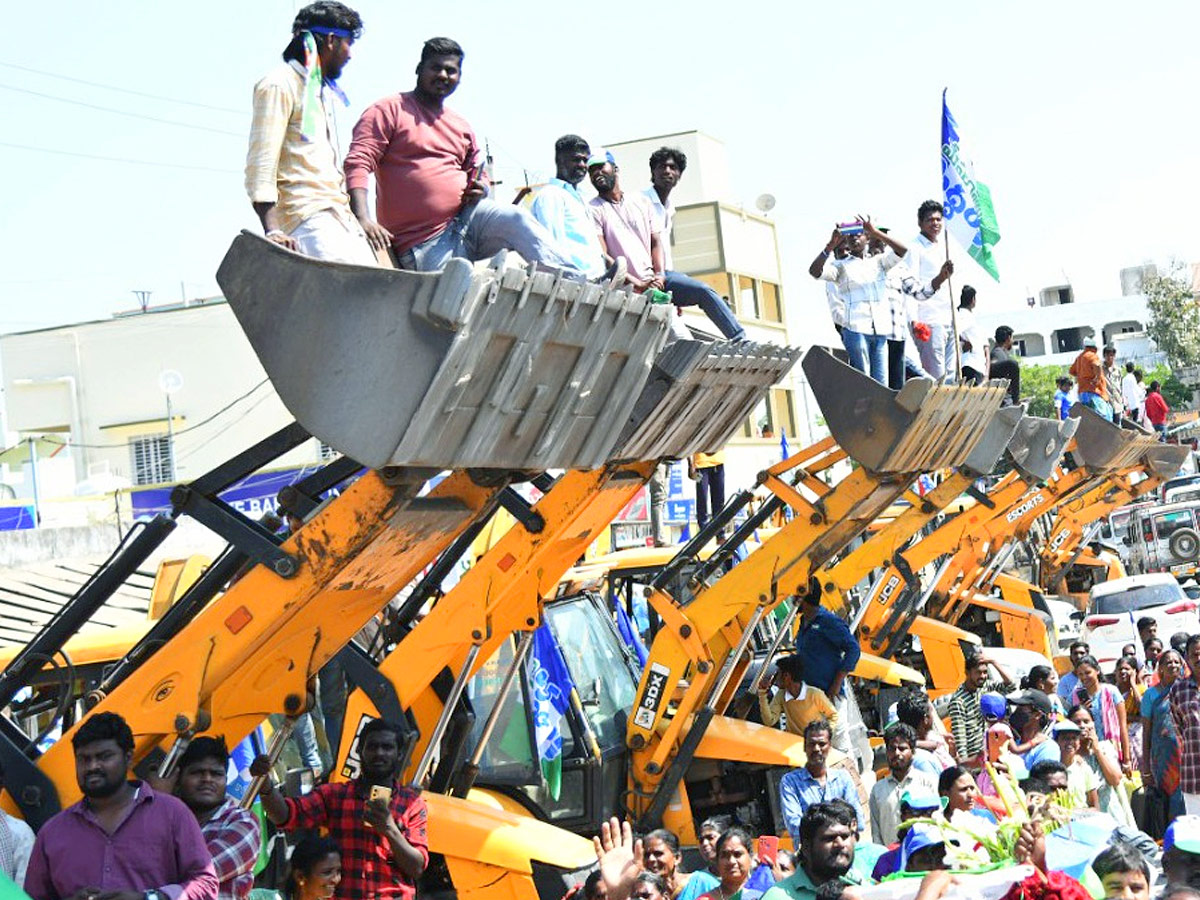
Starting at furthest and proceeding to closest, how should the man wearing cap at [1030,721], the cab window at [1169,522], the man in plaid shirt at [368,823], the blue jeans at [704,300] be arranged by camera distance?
the cab window at [1169,522] → the man wearing cap at [1030,721] → the blue jeans at [704,300] → the man in plaid shirt at [368,823]

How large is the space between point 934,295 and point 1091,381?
1011 centimetres

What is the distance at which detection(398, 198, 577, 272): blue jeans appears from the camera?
7.26 meters

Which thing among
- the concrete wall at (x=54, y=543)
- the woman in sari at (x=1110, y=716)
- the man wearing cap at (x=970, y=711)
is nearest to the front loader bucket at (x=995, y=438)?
the man wearing cap at (x=970, y=711)

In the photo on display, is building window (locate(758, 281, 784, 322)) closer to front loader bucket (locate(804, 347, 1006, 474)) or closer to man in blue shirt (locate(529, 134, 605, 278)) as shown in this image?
front loader bucket (locate(804, 347, 1006, 474))

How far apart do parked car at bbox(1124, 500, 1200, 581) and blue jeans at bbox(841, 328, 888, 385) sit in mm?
21086

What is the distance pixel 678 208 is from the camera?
158 feet

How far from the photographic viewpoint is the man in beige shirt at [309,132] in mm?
6453

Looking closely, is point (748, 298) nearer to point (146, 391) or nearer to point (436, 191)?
point (146, 391)

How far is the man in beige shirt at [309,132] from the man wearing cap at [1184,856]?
3.67 m

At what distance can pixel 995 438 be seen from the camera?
1436 centimetres

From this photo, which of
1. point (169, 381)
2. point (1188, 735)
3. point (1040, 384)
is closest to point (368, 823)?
point (1188, 735)

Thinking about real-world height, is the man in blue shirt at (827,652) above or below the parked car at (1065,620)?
above

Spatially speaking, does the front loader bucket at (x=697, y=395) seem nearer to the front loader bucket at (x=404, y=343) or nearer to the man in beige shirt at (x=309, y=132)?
the front loader bucket at (x=404, y=343)

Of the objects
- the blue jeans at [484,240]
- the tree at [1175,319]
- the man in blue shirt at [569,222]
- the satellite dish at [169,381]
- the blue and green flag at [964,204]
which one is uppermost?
the tree at [1175,319]
